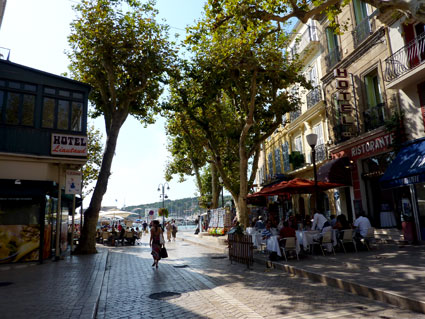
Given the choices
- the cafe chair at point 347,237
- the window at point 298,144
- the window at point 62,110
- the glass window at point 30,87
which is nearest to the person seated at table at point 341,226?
the cafe chair at point 347,237

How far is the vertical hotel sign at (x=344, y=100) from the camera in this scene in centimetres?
1612

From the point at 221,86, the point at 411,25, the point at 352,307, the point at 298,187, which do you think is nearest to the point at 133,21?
the point at 221,86

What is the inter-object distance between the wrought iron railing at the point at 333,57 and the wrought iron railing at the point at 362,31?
1.67 meters

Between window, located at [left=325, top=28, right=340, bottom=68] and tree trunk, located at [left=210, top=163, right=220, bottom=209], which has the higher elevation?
window, located at [left=325, top=28, right=340, bottom=68]

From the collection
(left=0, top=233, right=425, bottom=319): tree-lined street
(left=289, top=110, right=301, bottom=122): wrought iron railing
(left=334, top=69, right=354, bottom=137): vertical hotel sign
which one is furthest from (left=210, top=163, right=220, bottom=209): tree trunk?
(left=0, top=233, right=425, bottom=319): tree-lined street

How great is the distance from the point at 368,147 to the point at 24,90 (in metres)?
15.0

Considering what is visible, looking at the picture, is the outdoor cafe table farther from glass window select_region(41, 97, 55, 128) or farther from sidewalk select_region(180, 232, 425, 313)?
glass window select_region(41, 97, 55, 128)

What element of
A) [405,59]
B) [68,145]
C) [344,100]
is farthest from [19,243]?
[405,59]

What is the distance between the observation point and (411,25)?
1282cm

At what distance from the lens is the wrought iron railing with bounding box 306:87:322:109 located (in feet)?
65.4

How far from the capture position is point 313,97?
20609 mm

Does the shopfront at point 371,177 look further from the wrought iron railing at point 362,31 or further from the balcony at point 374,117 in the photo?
the wrought iron railing at point 362,31

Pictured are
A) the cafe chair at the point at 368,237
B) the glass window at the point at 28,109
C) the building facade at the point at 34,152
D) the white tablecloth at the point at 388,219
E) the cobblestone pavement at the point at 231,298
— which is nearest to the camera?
the cobblestone pavement at the point at 231,298

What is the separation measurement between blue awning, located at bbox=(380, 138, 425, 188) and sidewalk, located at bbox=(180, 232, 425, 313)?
2280 mm
